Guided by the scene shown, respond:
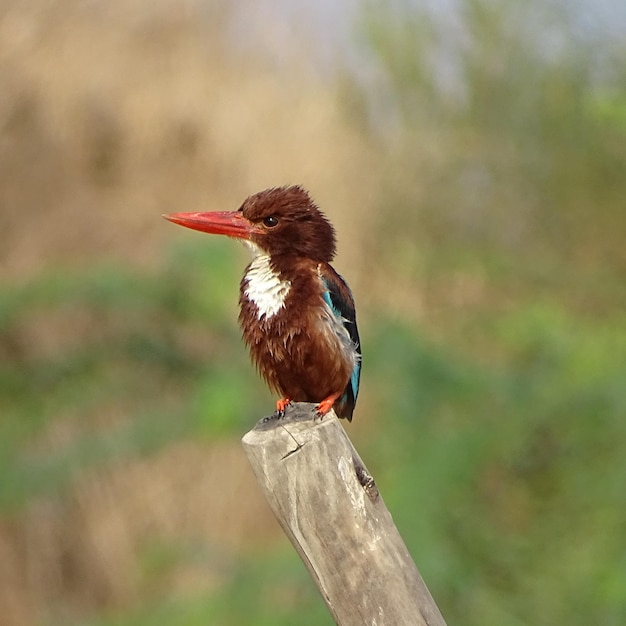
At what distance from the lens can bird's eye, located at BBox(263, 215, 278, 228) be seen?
1755 mm

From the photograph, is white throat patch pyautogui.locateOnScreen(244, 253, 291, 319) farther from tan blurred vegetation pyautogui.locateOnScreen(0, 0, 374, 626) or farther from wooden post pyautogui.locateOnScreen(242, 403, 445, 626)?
tan blurred vegetation pyautogui.locateOnScreen(0, 0, 374, 626)

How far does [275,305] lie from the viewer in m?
1.71

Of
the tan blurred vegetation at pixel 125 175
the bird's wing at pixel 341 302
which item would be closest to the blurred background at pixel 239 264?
the tan blurred vegetation at pixel 125 175

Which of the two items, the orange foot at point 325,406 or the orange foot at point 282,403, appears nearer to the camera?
the orange foot at point 325,406

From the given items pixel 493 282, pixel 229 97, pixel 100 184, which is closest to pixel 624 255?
pixel 493 282

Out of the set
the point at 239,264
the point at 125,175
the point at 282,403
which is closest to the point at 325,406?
the point at 282,403

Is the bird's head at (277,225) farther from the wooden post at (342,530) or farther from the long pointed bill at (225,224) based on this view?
the wooden post at (342,530)

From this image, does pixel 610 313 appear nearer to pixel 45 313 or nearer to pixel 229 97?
pixel 229 97

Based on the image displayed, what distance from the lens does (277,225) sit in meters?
1.75

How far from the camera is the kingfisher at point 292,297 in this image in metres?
1.69

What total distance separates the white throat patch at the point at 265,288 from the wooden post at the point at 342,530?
0.51 m

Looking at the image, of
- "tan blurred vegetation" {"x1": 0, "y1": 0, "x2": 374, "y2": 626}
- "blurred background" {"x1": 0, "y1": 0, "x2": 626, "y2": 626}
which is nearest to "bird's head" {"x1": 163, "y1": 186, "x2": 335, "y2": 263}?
"blurred background" {"x1": 0, "y1": 0, "x2": 626, "y2": 626}

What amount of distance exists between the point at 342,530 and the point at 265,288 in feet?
2.13

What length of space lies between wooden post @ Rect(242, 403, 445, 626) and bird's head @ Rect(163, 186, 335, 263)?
1.91ft
